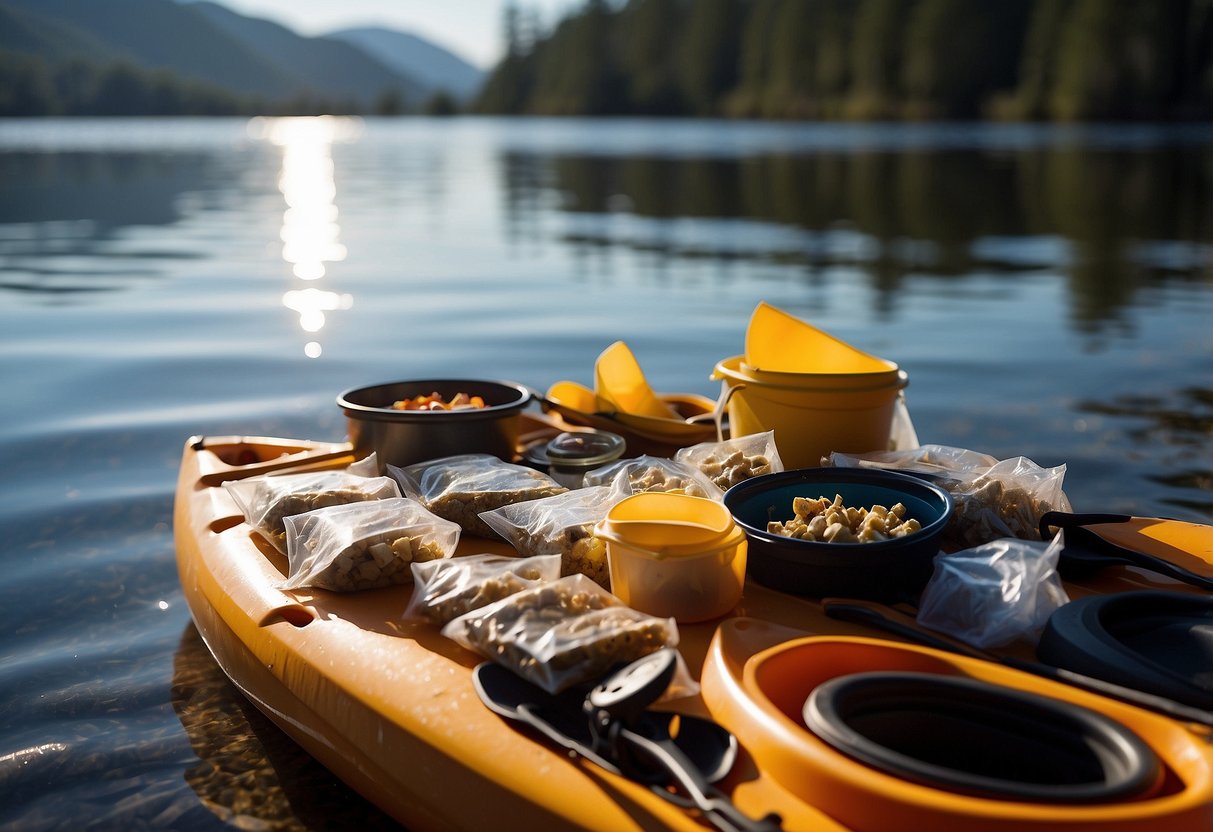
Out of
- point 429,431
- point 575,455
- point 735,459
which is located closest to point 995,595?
point 735,459

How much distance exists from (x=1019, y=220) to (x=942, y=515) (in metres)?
16.8

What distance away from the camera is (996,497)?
2715 mm

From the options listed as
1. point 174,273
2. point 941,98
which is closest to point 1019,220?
point 174,273

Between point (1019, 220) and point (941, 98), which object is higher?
point (941, 98)

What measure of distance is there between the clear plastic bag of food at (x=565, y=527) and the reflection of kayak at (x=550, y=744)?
139 mm

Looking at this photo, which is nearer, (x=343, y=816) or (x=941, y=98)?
(x=343, y=816)

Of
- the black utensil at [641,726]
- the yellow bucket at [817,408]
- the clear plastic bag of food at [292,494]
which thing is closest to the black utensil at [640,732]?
the black utensil at [641,726]

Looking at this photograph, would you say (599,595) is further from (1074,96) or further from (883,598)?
(1074,96)

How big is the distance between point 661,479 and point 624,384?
1.10 meters

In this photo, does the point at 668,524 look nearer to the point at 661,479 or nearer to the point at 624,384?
the point at 661,479

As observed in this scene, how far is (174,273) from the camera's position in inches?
464

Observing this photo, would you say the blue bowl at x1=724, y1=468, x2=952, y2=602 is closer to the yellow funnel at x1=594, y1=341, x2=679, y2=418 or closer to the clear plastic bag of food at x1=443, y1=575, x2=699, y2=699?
the clear plastic bag of food at x1=443, y1=575, x2=699, y2=699

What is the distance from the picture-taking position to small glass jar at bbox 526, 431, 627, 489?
3258 millimetres

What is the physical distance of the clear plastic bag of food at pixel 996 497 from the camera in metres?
2.66
